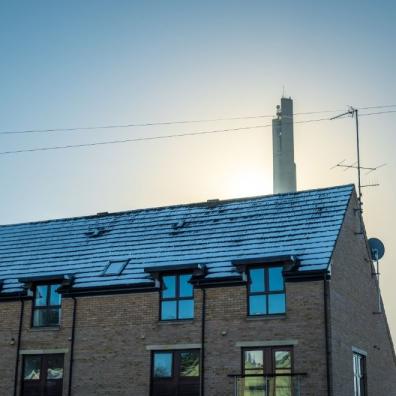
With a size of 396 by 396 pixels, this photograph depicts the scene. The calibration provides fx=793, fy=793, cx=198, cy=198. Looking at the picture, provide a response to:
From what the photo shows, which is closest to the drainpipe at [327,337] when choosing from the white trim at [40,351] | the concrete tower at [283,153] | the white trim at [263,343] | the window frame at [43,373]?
the white trim at [263,343]

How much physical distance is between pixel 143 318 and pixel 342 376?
22.8 ft

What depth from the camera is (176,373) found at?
25953 millimetres

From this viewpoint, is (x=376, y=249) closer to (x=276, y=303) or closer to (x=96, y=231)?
(x=276, y=303)

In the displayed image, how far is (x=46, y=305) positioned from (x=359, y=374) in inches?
450

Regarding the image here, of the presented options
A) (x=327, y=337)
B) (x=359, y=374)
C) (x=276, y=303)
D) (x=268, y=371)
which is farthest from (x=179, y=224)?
(x=359, y=374)

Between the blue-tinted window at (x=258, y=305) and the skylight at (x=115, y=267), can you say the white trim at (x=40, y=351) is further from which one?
the blue-tinted window at (x=258, y=305)

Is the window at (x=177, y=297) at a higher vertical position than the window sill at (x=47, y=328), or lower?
higher

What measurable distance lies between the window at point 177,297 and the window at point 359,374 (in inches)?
229

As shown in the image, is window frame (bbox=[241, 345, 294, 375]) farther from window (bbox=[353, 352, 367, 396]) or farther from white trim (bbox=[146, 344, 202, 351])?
window (bbox=[353, 352, 367, 396])

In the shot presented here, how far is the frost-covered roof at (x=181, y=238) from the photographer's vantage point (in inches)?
1061

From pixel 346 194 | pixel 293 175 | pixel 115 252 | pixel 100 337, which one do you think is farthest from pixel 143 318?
pixel 293 175

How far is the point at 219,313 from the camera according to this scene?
2597 centimetres

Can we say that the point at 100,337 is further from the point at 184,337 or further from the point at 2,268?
the point at 2,268

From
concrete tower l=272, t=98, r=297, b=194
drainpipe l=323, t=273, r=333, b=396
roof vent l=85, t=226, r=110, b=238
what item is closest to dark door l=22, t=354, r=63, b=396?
roof vent l=85, t=226, r=110, b=238
